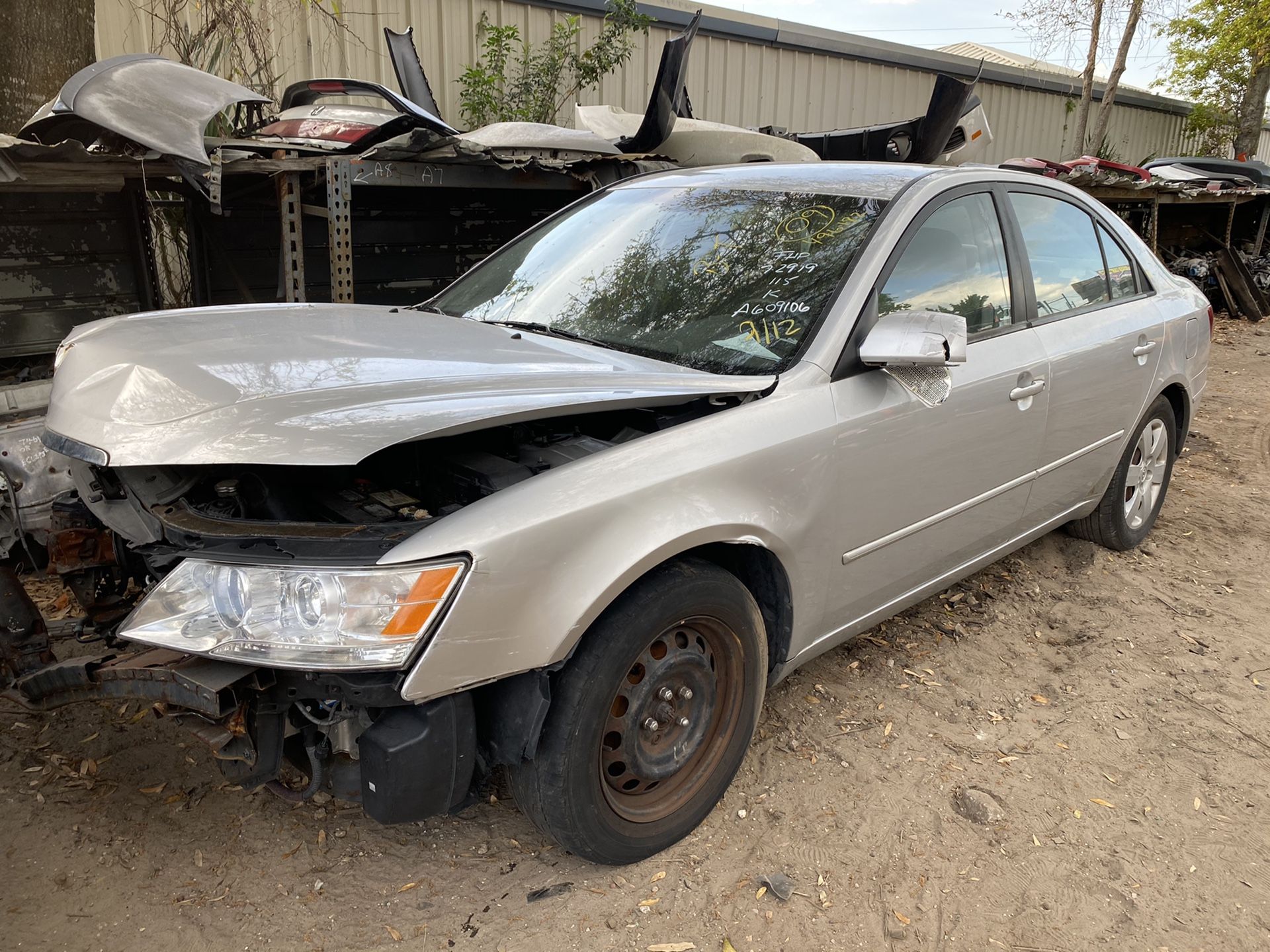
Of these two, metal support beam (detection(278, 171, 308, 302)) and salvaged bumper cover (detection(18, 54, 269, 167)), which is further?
metal support beam (detection(278, 171, 308, 302))

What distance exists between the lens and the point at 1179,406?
456cm

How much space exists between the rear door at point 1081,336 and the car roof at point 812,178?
1.81 ft

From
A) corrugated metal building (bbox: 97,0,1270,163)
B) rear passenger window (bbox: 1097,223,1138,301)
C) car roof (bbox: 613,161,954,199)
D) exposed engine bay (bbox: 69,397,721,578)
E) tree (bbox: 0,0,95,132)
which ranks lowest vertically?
exposed engine bay (bbox: 69,397,721,578)

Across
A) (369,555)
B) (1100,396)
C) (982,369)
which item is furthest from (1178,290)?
(369,555)

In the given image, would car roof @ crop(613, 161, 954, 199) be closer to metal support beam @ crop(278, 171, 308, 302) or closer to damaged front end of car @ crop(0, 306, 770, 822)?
damaged front end of car @ crop(0, 306, 770, 822)

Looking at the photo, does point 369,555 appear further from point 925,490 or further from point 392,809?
point 925,490

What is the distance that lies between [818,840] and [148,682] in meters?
1.74

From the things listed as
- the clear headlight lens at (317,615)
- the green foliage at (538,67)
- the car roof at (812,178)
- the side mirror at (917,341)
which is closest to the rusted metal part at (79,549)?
the clear headlight lens at (317,615)

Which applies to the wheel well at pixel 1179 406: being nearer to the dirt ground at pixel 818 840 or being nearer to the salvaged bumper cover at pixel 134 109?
the dirt ground at pixel 818 840

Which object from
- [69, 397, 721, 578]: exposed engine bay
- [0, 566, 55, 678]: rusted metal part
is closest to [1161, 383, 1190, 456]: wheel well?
[69, 397, 721, 578]: exposed engine bay

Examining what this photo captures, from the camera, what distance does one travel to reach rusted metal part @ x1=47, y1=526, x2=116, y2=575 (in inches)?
93.4

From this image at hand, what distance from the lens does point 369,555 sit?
1930 mm

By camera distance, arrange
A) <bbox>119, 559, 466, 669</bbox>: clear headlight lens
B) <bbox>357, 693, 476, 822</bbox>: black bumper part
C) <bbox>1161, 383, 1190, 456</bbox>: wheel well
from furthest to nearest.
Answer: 1. <bbox>1161, 383, 1190, 456</bbox>: wheel well
2. <bbox>357, 693, 476, 822</bbox>: black bumper part
3. <bbox>119, 559, 466, 669</bbox>: clear headlight lens

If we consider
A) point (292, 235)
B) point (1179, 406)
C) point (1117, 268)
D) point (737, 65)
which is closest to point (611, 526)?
point (1117, 268)
